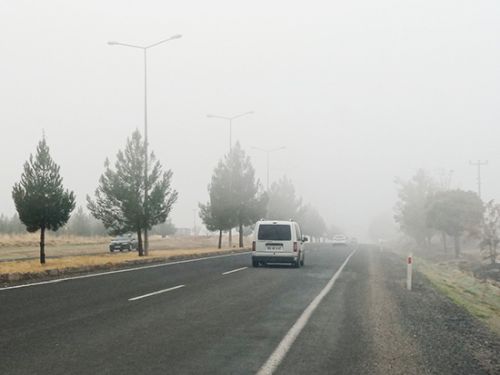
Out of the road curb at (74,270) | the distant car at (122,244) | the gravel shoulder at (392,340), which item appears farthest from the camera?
the distant car at (122,244)

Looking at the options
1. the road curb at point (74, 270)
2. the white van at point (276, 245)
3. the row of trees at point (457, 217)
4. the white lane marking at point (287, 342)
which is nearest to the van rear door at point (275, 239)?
the white van at point (276, 245)

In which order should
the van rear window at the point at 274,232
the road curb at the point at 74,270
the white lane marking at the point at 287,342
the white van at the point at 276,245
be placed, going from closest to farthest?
the white lane marking at the point at 287,342, the road curb at the point at 74,270, the white van at the point at 276,245, the van rear window at the point at 274,232

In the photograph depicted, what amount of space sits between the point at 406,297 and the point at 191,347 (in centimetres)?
764

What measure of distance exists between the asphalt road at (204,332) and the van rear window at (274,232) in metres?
7.92

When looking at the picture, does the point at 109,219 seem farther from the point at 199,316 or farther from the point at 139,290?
the point at 199,316

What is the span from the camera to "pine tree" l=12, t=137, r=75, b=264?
22125 millimetres

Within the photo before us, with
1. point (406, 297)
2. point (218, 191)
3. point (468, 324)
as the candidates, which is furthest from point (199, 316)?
point (218, 191)

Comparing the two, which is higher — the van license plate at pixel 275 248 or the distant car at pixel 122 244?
the van license plate at pixel 275 248

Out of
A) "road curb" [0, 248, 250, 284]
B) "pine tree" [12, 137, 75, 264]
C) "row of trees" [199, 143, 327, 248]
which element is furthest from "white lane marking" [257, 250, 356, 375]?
"row of trees" [199, 143, 327, 248]

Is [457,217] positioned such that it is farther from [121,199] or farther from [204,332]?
[204,332]

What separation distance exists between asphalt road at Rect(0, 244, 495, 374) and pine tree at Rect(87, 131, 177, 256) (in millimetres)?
13579

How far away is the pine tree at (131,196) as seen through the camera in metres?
27.2

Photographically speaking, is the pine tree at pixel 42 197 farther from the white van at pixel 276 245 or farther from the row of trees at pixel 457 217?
the row of trees at pixel 457 217

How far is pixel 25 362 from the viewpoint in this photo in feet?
19.2
